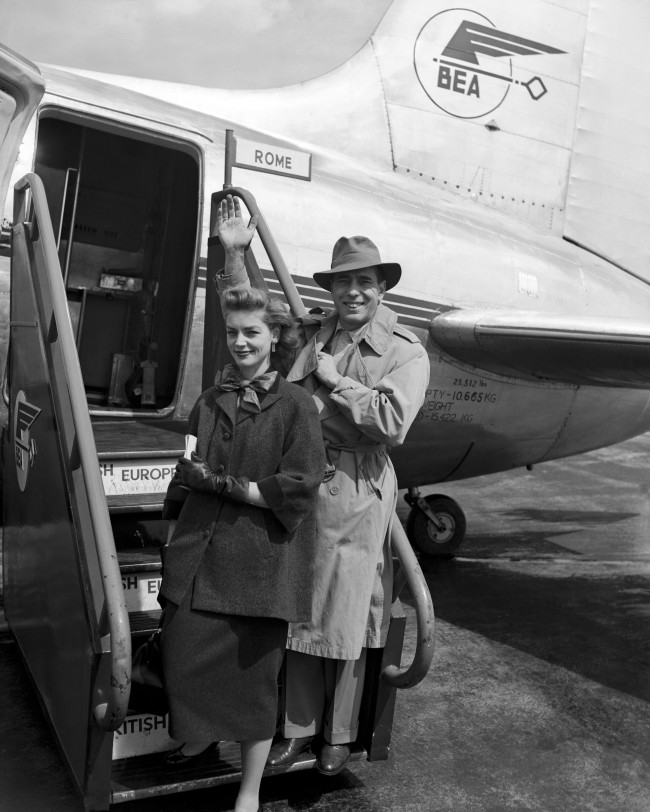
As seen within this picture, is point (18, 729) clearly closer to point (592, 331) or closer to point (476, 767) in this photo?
point (476, 767)

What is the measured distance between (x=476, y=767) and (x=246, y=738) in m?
1.36

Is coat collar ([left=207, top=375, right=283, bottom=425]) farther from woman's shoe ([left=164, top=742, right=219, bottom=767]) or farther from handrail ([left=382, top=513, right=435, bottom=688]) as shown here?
woman's shoe ([left=164, top=742, right=219, bottom=767])

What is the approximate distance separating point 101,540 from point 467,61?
5.74 metres

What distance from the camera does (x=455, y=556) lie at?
7617 mm

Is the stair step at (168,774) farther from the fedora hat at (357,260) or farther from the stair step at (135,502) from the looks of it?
the fedora hat at (357,260)

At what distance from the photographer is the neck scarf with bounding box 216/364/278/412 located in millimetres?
2750

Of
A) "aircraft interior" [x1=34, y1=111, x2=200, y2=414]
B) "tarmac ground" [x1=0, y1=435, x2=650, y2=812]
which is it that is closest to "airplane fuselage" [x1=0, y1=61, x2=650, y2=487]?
"aircraft interior" [x1=34, y1=111, x2=200, y2=414]

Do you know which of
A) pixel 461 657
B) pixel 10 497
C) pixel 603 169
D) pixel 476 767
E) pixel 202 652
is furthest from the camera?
pixel 603 169

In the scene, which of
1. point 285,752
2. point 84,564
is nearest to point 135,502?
point 84,564

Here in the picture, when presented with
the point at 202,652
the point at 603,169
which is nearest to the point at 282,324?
the point at 202,652

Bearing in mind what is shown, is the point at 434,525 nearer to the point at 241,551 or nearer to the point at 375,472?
the point at 375,472

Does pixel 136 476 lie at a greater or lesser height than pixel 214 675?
greater

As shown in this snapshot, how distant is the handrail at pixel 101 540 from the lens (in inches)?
95.3

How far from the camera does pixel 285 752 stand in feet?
9.95
